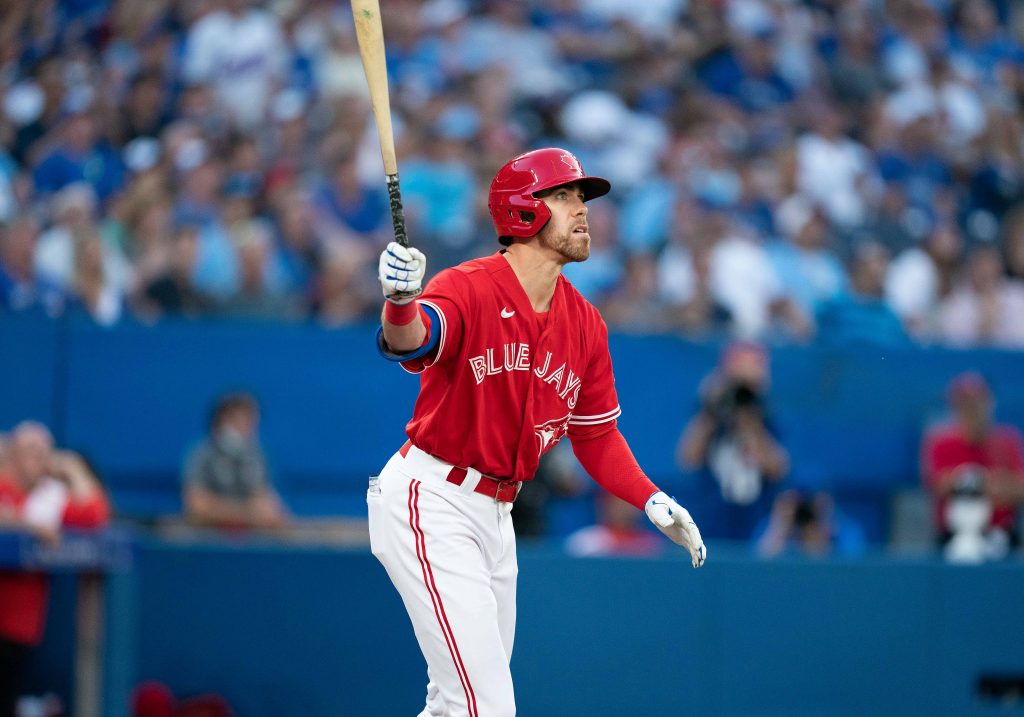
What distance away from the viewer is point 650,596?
7.21 m

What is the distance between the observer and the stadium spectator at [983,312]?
34.2ft

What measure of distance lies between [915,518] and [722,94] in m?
4.31

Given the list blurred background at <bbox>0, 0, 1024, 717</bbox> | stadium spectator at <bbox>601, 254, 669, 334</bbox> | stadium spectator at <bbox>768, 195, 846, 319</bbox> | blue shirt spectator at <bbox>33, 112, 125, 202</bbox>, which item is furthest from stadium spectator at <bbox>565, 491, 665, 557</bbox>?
blue shirt spectator at <bbox>33, 112, 125, 202</bbox>

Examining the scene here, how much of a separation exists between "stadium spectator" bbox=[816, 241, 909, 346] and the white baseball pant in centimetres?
575

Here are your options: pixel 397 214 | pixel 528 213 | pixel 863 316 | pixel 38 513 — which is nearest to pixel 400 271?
pixel 397 214

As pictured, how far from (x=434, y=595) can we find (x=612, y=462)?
861mm

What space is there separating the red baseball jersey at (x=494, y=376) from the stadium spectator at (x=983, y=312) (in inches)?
251

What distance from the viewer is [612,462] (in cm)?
493

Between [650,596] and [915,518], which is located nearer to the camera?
[650,596]

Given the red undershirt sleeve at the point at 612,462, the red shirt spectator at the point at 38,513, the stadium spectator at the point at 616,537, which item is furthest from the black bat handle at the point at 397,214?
the stadium spectator at the point at 616,537

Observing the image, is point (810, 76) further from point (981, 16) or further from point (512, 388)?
point (512, 388)

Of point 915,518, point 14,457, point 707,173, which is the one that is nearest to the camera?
point 14,457

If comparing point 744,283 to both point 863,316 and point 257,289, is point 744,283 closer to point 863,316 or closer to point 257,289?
point 863,316

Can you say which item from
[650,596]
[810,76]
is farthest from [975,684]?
[810,76]
